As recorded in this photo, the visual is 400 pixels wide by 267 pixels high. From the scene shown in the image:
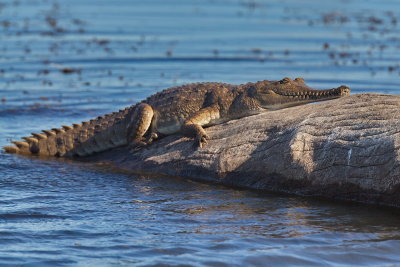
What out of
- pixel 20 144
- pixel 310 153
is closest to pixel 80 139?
pixel 20 144

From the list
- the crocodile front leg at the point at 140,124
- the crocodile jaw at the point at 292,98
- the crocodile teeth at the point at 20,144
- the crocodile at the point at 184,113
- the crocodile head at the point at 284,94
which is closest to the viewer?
the crocodile jaw at the point at 292,98

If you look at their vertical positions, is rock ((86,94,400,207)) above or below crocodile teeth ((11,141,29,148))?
above

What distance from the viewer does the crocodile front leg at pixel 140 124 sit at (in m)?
8.51

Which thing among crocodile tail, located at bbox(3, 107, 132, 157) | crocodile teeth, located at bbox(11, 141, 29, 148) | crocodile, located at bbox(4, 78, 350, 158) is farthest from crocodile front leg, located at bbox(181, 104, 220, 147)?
crocodile teeth, located at bbox(11, 141, 29, 148)

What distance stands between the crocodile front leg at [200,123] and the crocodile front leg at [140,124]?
501mm

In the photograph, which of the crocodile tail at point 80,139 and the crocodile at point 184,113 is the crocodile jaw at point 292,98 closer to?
the crocodile at point 184,113

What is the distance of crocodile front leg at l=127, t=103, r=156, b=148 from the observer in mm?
8508

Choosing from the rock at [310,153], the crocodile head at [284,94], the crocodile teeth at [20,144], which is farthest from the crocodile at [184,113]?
the crocodile teeth at [20,144]

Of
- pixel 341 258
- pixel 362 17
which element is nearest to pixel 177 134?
pixel 341 258

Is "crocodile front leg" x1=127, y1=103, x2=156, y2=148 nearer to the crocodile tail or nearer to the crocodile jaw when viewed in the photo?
the crocodile tail

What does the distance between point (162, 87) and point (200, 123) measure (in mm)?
5690

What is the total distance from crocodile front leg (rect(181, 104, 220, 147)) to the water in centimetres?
51

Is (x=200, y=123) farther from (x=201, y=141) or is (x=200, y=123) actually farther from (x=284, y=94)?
(x=284, y=94)

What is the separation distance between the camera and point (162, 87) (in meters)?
13.8
